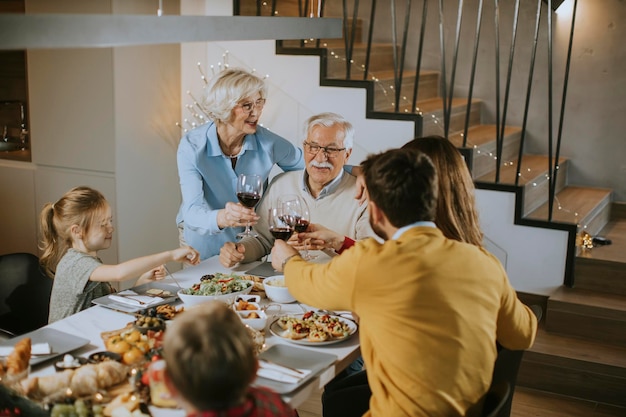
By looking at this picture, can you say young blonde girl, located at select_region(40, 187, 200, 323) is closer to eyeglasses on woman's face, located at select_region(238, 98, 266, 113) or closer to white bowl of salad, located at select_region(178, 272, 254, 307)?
white bowl of salad, located at select_region(178, 272, 254, 307)

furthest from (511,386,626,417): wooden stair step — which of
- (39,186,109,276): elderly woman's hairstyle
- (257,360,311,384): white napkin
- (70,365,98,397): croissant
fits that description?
(70,365,98,397): croissant

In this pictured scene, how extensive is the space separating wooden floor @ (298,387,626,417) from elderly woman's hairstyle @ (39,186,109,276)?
1.40 meters

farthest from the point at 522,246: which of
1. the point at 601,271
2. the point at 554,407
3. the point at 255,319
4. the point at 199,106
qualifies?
the point at 255,319

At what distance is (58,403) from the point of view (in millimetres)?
1830

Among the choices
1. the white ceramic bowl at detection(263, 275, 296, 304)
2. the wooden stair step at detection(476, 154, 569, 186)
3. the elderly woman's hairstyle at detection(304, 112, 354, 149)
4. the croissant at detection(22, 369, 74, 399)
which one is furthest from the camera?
the wooden stair step at detection(476, 154, 569, 186)

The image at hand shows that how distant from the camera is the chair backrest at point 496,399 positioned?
1977 mm

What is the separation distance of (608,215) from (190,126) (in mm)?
2926

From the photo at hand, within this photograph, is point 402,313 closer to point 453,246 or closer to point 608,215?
point 453,246

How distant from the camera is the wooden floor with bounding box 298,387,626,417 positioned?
146 inches

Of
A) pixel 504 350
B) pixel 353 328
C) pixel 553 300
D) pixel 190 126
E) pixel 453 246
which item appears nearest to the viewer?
pixel 453 246

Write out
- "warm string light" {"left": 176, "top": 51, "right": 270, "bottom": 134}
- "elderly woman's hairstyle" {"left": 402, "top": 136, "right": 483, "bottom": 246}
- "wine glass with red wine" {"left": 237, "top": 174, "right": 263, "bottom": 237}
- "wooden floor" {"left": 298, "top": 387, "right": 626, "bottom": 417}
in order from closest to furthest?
"elderly woman's hairstyle" {"left": 402, "top": 136, "right": 483, "bottom": 246} → "wine glass with red wine" {"left": 237, "top": 174, "right": 263, "bottom": 237} → "wooden floor" {"left": 298, "top": 387, "right": 626, "bottom": 417} → "warm string light" {"left": 176, "top": 51, "right": 270, "bottom": 134}

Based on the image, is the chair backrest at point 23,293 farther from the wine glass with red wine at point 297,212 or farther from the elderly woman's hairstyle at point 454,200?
the elderly woman's hairstyle at point 454,200

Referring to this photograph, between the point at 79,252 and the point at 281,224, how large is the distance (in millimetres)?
793

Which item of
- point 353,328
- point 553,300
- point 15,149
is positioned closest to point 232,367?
point 353,328
